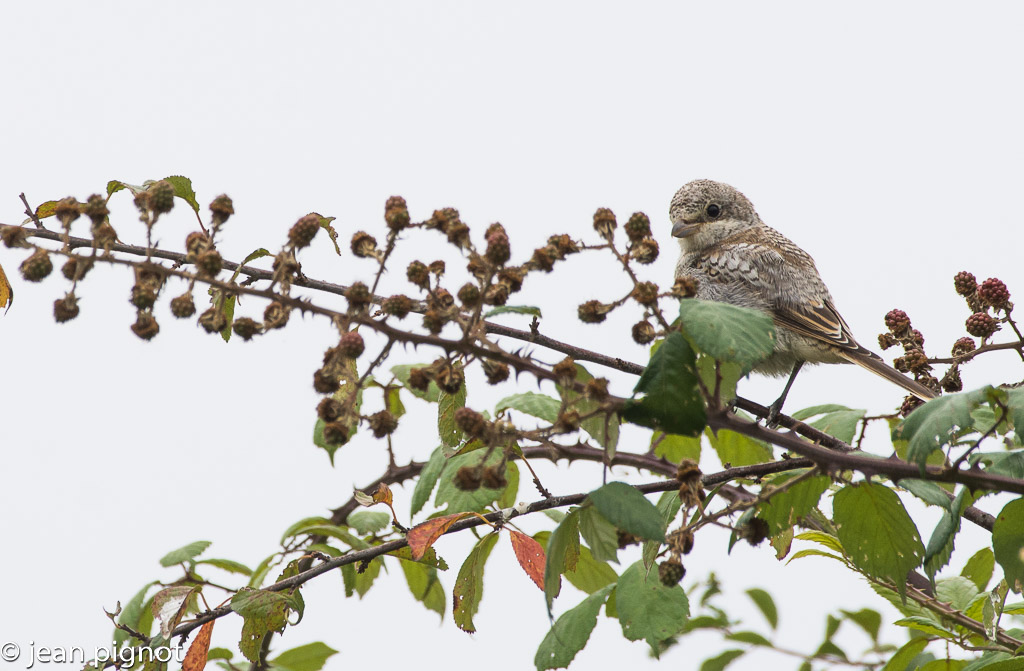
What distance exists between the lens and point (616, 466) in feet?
9.40

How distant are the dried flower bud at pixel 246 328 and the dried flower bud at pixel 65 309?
1.25ft

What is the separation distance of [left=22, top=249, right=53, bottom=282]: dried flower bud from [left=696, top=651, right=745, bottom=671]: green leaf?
3.13 metres

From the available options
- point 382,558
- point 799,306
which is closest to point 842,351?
point 799,306

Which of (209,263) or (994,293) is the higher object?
(209,263)

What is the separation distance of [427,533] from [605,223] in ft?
3.52

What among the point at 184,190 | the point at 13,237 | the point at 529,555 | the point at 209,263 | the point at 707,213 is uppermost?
the point at 707,213

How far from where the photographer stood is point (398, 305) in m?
2.22

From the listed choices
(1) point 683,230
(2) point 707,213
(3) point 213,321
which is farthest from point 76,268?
(2) point 707,213

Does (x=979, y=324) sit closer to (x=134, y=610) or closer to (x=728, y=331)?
(x=728, y=331)

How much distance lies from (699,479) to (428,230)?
0.91 metres

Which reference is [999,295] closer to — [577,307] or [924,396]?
[924,396]

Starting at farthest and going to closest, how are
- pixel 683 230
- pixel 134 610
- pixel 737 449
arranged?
pixel 683 230 → pixel 134 610 → pixel 737 449

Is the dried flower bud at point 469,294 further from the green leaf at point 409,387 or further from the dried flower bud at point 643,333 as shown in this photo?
the green leaf at point 409,387

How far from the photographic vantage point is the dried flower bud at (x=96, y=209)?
223 centimetres
